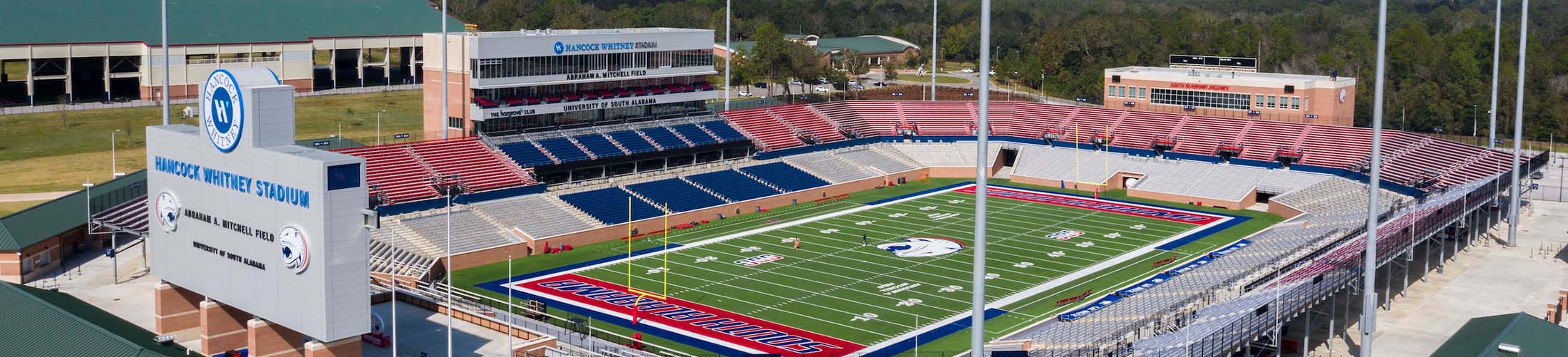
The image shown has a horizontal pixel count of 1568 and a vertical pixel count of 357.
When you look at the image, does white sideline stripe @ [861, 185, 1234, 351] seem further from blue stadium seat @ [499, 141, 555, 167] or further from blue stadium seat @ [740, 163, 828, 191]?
blue stadium seat @ [499, 141, 555, 167]

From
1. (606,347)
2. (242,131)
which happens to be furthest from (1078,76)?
(242,131)

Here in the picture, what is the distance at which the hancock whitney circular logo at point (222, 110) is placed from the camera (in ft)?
120

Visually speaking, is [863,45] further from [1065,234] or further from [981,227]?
[981,227]

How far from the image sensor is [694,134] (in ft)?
239

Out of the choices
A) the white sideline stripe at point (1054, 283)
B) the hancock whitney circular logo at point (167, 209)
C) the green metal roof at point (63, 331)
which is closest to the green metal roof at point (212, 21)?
the hancock whitney circular logo at point (167, 209)

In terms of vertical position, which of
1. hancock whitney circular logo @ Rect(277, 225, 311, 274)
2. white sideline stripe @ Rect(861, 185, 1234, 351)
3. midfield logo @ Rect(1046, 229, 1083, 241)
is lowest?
white sideline stripe @ Rect(861, 185, 1234, 351)

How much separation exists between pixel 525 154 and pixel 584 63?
18.0 feet

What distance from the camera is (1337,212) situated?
62.0 m

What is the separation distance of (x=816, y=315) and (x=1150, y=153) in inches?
1443

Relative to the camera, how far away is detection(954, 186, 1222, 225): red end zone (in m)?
67.4

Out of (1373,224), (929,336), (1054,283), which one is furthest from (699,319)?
(1373,224)

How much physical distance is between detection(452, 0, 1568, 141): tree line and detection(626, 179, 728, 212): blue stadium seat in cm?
2917

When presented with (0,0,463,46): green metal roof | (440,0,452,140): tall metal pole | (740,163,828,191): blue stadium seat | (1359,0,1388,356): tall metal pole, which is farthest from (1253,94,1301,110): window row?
(0,0,463,46): green metal roof

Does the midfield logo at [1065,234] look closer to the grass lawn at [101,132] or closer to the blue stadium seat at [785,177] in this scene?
the blue stadium seat at [785,177]
